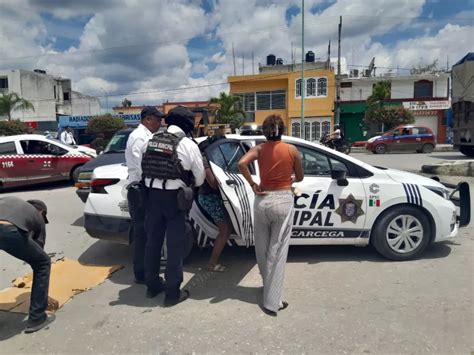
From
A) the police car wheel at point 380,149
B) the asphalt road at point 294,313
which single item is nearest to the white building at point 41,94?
the police car wheel at point 380,149

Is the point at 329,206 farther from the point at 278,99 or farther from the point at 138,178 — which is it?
the point at 278,99

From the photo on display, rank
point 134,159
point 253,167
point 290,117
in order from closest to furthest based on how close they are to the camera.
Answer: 1. point 134,159
2. point 253,167
3. point 290,117

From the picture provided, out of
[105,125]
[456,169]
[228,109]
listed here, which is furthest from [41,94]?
[456,169]

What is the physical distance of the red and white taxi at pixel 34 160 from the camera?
1034cm

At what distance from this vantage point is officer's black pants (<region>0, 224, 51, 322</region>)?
282cm

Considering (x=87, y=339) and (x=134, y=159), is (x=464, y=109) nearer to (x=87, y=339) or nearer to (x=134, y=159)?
(x=134, y=159)

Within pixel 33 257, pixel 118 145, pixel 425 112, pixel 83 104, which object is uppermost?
pixel 83 104

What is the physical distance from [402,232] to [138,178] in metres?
3.03

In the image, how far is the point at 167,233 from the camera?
11.1ft

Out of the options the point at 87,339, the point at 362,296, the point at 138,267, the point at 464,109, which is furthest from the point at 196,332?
the point at 464,109

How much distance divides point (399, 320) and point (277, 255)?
113 cm

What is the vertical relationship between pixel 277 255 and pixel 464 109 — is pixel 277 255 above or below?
below

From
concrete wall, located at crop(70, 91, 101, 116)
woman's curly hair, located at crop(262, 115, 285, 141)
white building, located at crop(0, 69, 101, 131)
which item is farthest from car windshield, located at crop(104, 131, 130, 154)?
concrete wall, located at crop(70, 91, 101, 116)

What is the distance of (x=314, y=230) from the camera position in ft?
14.1
